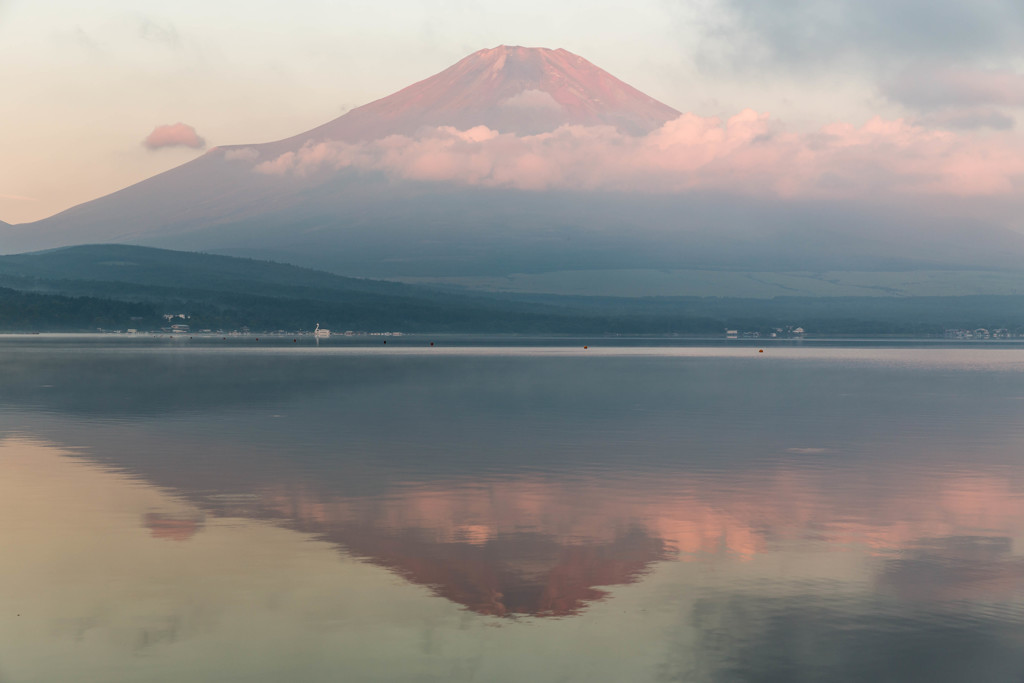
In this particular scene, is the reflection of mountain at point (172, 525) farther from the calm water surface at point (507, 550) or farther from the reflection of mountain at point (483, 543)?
the reflection of mountain at point (483, 543)

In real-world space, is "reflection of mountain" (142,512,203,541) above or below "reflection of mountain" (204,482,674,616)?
above

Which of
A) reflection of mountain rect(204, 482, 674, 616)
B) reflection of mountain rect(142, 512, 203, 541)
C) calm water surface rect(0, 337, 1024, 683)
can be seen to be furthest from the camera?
A: reflection of mountain rect(142, 512, 203, 541)

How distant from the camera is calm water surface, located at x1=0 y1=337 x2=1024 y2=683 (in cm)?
1512

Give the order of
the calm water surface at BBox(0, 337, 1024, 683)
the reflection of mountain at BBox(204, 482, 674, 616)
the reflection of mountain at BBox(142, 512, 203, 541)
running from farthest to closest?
the reflection of mountain at BBox(142, 512, 203, 541)
the reflection of mountain at BBox(204, 482, 674, 616)
the calm water surface at BBox(0, 337, 1024, 683)

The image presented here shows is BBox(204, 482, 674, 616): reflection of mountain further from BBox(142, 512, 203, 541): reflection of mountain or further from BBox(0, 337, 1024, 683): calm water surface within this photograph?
BBox(142, 512, 203, 541): reflection of mountain

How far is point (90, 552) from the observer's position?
20938 millimetres

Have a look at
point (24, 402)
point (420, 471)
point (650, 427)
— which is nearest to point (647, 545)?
point (420, 471)

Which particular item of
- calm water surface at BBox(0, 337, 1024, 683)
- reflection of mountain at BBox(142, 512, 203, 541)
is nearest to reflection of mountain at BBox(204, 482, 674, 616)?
calm water surface at BBox(0, 337, 1024, 683)

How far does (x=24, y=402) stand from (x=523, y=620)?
148ft

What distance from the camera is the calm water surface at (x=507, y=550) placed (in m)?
15.1

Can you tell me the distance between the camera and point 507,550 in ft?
69.4

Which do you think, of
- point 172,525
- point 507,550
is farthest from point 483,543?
point 172,525

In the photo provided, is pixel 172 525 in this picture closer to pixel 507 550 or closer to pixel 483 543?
pixel 483 543

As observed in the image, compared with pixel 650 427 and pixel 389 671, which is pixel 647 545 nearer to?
pixel 389 671
